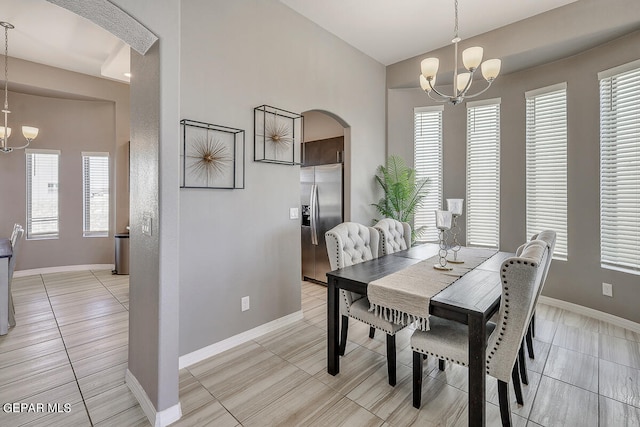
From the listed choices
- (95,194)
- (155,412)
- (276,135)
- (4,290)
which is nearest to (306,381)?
(155,412)

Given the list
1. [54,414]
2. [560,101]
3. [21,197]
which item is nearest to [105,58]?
[21,197]

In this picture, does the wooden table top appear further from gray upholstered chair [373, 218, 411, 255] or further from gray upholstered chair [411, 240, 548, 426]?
gray upholstered chair [411, 240, 548, 426]

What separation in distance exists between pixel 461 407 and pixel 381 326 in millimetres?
683

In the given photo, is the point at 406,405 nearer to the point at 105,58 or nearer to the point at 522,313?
the point at 522,313

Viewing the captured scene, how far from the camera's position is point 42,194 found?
207 inches

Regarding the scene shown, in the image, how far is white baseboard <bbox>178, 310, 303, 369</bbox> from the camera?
2430mm

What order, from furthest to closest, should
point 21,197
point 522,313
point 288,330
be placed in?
1. point 21,197
2. point 288,330
3. point 522,313

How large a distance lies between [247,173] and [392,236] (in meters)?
1.66

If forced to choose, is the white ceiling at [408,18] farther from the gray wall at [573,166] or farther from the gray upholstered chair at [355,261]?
the gray upholstered chair at [355,261]

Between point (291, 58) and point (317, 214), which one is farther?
point (317, 214)

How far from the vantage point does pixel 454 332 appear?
1.89m

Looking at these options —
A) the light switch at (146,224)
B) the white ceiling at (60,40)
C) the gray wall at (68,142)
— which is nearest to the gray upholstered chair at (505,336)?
the light switch at (146,224)

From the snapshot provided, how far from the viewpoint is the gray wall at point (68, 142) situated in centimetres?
494

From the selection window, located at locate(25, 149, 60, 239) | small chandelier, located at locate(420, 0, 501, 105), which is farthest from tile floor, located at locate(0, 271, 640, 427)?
window, located at locate(25, 149, 60, 239)
